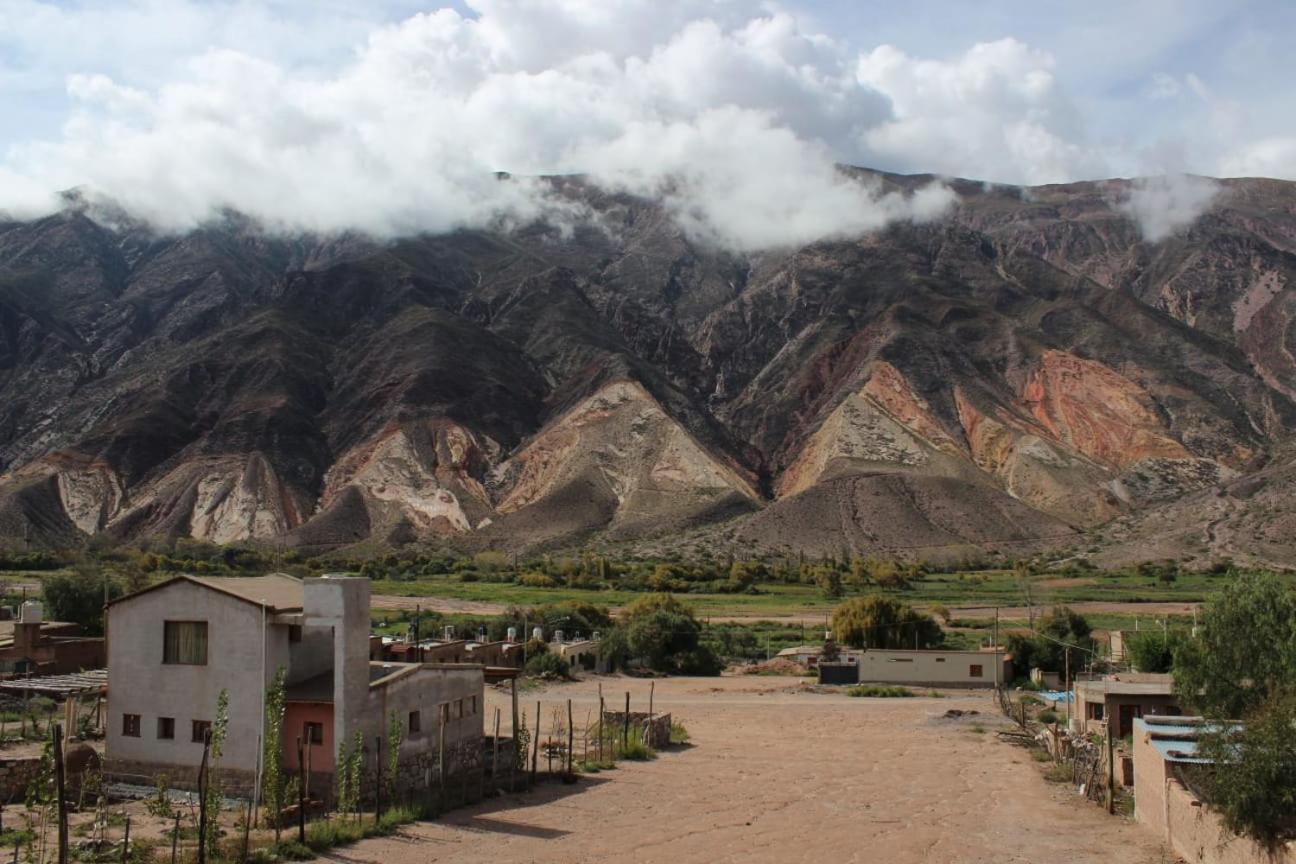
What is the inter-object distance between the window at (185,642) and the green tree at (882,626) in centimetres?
3991

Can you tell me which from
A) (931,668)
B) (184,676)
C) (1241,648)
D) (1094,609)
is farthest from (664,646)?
(184,676)

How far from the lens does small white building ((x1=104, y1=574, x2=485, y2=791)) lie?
23.3 meters

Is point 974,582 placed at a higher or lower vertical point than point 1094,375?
lower

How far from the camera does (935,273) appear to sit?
158750mm

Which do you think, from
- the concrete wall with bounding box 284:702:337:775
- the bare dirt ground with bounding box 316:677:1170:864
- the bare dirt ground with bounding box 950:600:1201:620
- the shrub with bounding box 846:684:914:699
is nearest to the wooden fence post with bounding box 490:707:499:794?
the bare dirt ground with bounding box 316:677:1170:864

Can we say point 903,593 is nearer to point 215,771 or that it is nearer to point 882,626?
point 882,626

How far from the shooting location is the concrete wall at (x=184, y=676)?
2325 cm

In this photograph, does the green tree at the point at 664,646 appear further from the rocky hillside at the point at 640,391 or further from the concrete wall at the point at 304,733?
the rocky hillside at the point at 640,391

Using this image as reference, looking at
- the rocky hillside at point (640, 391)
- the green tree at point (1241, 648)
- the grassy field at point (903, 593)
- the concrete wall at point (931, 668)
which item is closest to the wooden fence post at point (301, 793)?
the green tree at point (1241, 648)

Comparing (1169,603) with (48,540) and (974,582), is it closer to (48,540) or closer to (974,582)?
(974,582)

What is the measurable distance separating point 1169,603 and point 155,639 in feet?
203

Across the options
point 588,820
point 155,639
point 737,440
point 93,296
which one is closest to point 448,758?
point 588,820

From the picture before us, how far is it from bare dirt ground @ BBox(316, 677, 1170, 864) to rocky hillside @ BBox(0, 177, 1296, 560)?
213 ft

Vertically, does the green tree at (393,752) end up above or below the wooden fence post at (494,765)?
above
